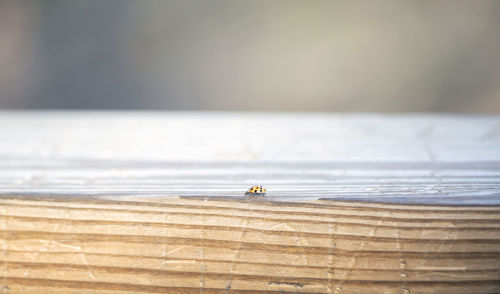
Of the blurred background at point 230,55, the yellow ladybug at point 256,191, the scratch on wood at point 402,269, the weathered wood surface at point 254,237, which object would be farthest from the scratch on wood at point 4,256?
the blurred background at point 230,55

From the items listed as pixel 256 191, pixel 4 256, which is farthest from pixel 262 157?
pixel 4 256

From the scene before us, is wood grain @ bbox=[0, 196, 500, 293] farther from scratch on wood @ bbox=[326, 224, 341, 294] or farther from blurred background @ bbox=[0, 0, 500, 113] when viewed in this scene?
blurred background @ bbox=[0, 0, 500, 113]

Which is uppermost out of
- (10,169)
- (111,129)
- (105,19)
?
(105,19)

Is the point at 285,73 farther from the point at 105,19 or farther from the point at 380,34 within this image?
the point at 105,19

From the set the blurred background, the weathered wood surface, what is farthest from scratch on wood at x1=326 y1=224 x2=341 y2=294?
the blurred background

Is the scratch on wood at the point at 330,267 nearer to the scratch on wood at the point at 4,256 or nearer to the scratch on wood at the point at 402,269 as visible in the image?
the scratch on wood at the point at 402,269

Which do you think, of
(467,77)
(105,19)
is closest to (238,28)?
(105,19)

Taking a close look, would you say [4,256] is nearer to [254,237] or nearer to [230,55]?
[254,237]
